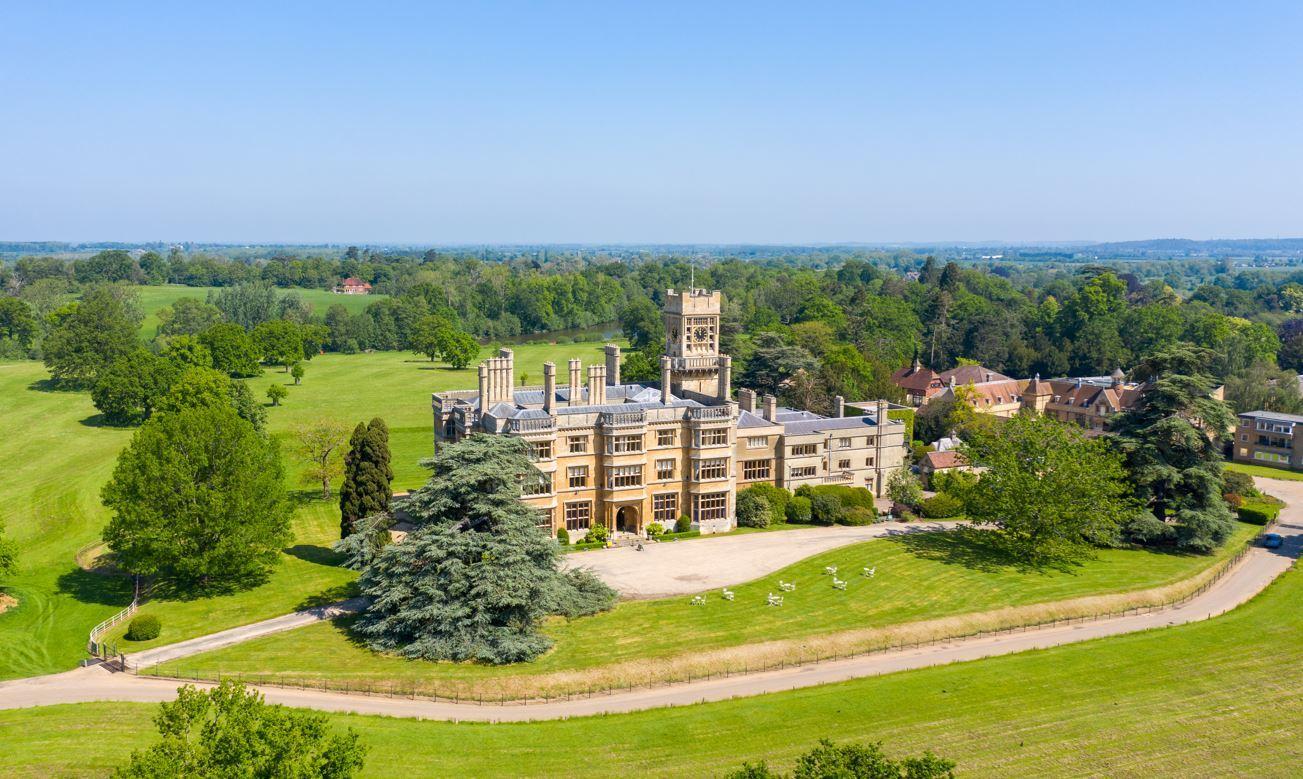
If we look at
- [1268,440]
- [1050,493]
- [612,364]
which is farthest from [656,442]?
[1268,440]

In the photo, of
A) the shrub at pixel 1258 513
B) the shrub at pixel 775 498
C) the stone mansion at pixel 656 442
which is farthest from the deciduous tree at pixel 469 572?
the shrub at pixel 1258 513

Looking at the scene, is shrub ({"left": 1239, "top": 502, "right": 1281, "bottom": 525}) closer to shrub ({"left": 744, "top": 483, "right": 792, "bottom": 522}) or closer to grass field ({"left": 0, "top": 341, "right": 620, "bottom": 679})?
shrub ({"left": 744, "top": 483, "right": 792, "bottom": 522})

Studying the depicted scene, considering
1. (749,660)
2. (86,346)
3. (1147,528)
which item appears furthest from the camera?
(86,346)

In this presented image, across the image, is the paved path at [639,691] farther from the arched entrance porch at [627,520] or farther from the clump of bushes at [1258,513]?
the clump of bushes at [1258,513]

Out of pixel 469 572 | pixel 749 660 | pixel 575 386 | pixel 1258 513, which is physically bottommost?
pixel 749 660

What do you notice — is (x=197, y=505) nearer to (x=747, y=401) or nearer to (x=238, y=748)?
(x=238, y=748)

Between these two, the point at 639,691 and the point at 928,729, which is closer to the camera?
the point at 928,729

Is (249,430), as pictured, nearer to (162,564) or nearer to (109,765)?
(162,564)

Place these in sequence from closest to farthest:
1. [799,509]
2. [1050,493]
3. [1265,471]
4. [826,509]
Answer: [1050,493] < [826,509] < [799,509] < [1265,471]
